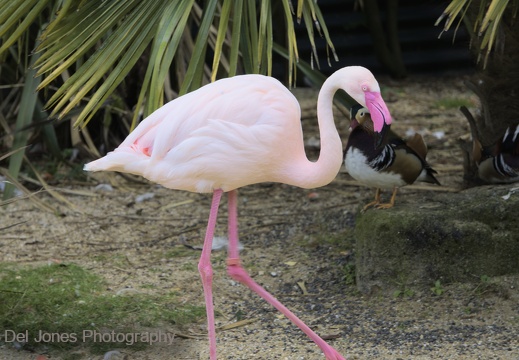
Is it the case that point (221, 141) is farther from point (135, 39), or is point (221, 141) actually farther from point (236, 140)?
point (135, 39)

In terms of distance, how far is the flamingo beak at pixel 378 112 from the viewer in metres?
3.08

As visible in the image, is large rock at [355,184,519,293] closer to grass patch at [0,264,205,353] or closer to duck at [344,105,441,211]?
duck at [344,105,441,211]

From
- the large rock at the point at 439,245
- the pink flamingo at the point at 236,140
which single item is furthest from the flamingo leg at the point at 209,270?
the large rock at the point at 439,245

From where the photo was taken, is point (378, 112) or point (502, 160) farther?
point (502, 160)

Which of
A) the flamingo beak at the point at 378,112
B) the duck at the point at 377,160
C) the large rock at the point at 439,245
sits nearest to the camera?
the flamingo beak at the point at 378,112

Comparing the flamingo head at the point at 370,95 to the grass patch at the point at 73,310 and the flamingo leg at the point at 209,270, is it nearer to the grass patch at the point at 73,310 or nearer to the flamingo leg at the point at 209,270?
the flamingo leg at the point at 209,270

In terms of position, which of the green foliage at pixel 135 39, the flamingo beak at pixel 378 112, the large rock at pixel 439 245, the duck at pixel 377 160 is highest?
the green foliage at pixel 135 39

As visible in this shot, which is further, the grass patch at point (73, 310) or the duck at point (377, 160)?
the duck at point (377, 160)

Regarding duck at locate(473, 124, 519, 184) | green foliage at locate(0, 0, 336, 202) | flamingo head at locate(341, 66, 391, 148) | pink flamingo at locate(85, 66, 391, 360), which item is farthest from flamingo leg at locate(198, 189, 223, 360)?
duck at locate(473, 124, 519, 184)

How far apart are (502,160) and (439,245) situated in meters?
0.80

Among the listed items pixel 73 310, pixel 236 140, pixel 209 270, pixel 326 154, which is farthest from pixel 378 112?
pixel 73 310

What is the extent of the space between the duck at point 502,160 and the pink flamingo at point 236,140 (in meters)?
1.45

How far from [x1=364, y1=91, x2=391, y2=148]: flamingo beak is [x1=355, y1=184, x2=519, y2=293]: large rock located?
0.81 metres

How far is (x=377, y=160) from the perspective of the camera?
13.7ft
